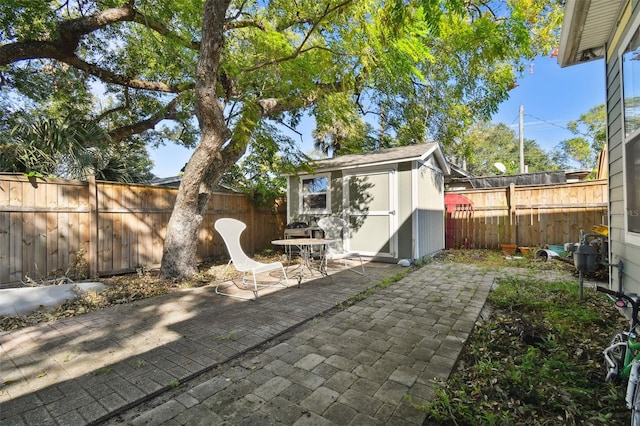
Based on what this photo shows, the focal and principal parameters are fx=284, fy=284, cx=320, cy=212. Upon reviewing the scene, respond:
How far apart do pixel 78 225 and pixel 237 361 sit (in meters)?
4.40

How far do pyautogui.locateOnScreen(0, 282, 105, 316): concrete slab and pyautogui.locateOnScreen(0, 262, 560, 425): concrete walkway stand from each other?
62 centimetres

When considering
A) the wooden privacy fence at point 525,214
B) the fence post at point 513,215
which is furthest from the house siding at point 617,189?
the fence post at point 513,215

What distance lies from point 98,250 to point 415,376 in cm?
555

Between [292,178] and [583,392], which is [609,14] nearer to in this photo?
[583,392]

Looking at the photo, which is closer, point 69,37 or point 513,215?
point 69,37

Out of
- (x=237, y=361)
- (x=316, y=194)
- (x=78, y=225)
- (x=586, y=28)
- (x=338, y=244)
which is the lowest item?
(x=237, y=361)

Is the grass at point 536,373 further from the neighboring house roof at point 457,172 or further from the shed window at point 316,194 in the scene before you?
the neighboring house roof at point 457,172

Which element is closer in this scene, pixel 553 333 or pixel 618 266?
pixel 553 333

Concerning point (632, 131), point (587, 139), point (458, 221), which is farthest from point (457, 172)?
point (587, 139)

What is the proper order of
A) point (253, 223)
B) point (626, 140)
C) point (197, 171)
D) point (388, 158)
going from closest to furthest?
point (626, 140) → point (197, 171) → point (388, 158) → point (253, 223)

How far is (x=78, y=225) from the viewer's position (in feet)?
16.0

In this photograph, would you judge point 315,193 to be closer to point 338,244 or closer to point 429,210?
point 338,244

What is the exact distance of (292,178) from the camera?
327 inches

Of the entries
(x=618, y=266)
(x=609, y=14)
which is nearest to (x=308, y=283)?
(x=618, y=266)
